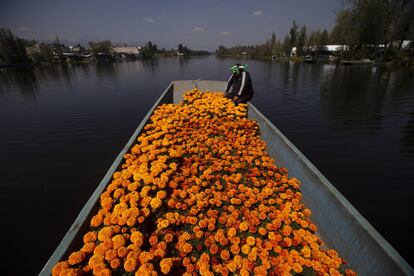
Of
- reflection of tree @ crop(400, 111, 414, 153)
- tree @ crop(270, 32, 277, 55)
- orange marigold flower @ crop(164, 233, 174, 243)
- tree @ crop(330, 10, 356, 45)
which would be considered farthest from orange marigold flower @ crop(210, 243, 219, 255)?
tree @ crop(270, 32, 277, 55)

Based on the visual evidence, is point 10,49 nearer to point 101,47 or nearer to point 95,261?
point 101,47

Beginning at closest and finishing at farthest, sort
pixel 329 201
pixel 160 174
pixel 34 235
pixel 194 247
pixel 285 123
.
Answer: pixel 194 247 < pixel 329 201 < pixel 160 174 < pixel 34 235 < pixel 285 123

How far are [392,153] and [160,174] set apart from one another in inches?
403

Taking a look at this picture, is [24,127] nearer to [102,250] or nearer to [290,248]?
[102,250]

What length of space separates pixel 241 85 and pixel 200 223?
7.28m

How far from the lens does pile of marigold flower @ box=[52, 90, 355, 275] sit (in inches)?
105

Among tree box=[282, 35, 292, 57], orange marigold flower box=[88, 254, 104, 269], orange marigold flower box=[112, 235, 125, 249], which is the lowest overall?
orange marigold flower box=[88, 254, 104, 269]

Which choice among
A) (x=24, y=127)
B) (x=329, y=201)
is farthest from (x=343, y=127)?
(x=24, y=127)

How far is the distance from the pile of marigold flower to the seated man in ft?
15.5

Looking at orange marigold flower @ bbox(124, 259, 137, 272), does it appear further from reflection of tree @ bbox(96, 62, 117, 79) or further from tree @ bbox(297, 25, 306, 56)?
tree @ bbox(297, 25, 306, 56)

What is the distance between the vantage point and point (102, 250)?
2600mm

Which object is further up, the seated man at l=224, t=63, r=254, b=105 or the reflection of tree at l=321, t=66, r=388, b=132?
the seated man at l=224, t=63, r=254, b=105

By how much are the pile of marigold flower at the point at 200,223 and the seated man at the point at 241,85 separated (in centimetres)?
472

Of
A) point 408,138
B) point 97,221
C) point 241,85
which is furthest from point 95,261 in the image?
point 408,138
